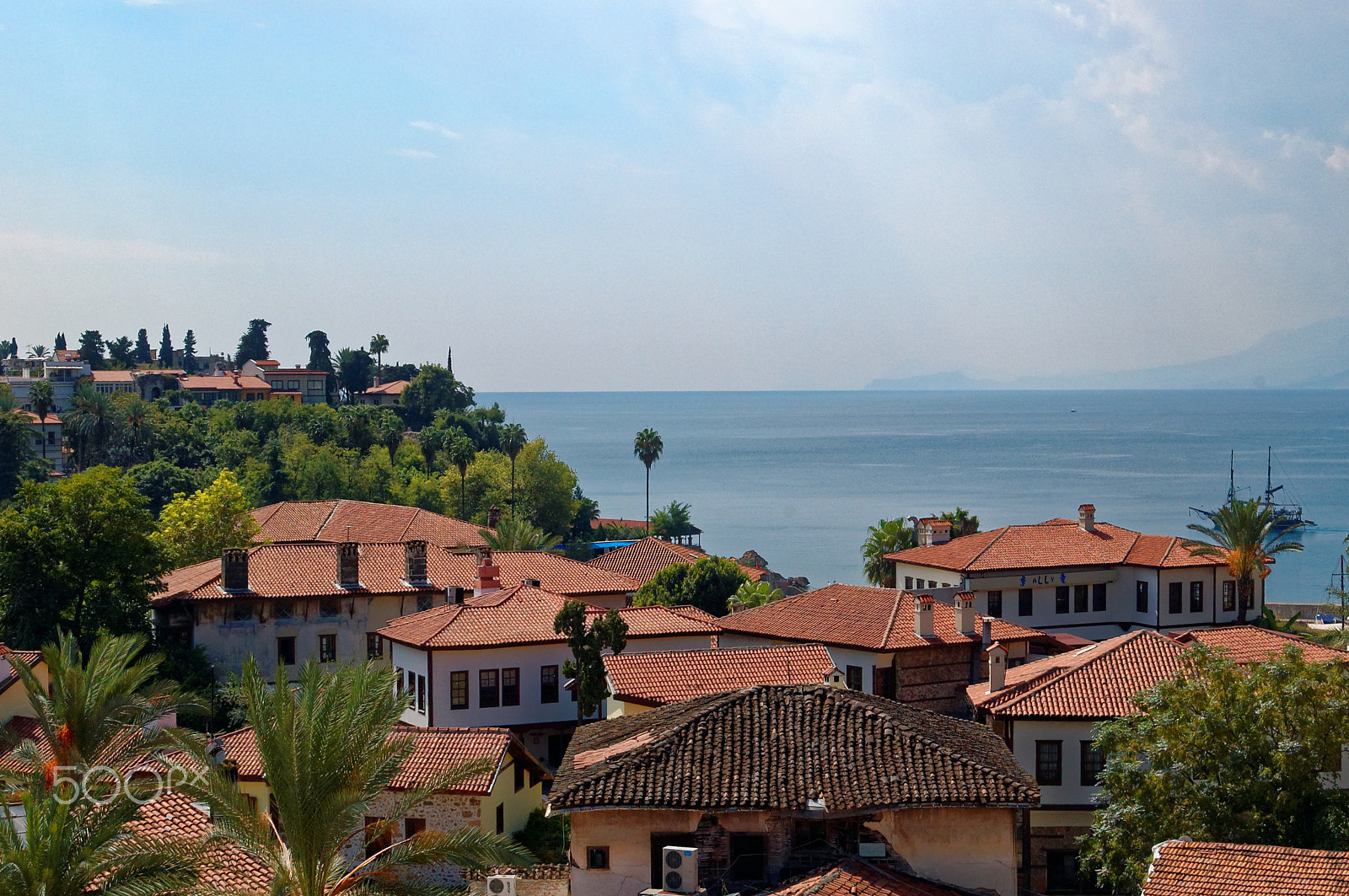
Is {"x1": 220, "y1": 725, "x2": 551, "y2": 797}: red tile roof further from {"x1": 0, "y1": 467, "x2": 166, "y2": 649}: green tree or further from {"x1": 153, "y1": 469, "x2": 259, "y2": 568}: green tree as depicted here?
{"x1": 153, "y1": 469, "x2": 259, "y2": 568}: green tree

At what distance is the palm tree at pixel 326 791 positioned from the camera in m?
16.1

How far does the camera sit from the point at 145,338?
639ft

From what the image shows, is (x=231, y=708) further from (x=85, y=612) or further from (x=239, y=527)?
(x=239, y=527)

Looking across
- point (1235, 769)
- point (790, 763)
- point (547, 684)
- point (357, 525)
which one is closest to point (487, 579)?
point (547, 684)

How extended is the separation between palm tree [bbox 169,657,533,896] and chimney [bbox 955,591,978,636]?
24.5m

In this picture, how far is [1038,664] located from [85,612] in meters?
30.0

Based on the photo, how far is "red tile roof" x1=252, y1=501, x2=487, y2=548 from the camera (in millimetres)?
64375

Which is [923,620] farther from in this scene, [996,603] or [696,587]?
[696,587]

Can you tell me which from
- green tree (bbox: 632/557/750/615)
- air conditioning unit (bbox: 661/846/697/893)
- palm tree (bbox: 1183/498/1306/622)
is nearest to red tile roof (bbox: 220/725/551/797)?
air conditioning unit (bbox: 661/846/697/893)

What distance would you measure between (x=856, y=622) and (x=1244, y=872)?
71.5 ft

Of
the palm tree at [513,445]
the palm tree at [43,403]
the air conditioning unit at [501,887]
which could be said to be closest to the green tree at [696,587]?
the air conditioning unit at [501,887]

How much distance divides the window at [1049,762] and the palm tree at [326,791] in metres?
18.7

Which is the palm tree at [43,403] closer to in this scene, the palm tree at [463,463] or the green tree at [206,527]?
the palm tree at [463,463]

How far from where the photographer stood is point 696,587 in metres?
59.1
